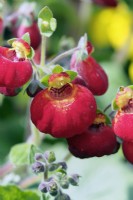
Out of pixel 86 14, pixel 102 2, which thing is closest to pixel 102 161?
pixel 102 2

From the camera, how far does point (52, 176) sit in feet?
3.66

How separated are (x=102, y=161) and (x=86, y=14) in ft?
2.23

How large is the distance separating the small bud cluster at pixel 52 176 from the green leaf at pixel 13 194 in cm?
11

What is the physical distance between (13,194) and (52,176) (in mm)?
132

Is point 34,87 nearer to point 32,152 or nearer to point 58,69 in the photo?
point 58,69

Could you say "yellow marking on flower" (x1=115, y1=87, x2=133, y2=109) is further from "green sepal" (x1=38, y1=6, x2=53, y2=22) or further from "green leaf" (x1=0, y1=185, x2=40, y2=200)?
"green leaf" (x1=0, y1=185, x2=40, y2=200)

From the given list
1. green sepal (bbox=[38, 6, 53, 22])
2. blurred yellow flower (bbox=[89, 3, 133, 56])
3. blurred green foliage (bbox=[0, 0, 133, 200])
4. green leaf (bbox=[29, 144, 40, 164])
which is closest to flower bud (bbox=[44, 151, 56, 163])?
green leaf (bbox=[29, 144, 40, 164])

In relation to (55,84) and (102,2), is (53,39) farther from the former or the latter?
(55,84)

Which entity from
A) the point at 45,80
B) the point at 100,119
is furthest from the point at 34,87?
the point at 100,119

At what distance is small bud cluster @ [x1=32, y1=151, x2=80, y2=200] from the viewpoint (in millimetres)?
1086

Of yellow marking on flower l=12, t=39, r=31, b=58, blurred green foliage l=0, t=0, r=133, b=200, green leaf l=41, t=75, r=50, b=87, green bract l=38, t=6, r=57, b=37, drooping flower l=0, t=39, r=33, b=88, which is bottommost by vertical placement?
blurred green foliage l=0, t=0, r=133, b=200

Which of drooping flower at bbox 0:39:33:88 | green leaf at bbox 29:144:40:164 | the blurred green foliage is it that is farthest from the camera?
the blurred green foliage

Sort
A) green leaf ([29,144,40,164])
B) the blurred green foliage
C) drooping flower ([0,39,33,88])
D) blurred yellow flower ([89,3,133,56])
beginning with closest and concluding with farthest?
drooping flower ([0,39,33,88]) → green leaf ([29,144,40,164]) → the blurred green foliage → blurred yellow flower ([89,3,133,56])

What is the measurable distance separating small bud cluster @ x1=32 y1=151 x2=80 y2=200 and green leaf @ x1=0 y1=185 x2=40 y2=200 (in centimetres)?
11
